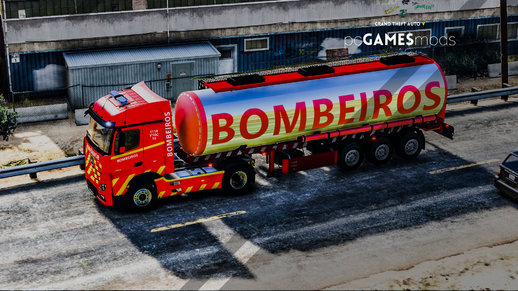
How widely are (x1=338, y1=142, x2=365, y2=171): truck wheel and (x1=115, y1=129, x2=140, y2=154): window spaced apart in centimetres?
717

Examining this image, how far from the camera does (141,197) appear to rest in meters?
19.6

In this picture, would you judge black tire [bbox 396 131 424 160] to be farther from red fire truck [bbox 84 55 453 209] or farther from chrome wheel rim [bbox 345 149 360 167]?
chrome wheel rim [bbox 345 149 360 167]

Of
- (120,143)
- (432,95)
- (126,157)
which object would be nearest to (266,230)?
(126,157)

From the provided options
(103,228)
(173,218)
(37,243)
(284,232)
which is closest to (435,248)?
(284,232)

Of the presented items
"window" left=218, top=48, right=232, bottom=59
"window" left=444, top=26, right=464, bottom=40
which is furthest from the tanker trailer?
"window" left=444, top=26, right=464, bottom=40

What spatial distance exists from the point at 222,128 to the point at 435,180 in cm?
738

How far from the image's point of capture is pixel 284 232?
60.9 ft

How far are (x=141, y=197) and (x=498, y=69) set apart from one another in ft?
73.0

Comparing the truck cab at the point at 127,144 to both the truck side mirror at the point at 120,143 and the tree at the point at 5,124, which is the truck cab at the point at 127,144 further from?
the tree at the point at 5,124

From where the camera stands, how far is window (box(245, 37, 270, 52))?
32.8m

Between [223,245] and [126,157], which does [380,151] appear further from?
[126,157]

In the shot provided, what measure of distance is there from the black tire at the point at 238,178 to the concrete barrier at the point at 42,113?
1070 centimetres

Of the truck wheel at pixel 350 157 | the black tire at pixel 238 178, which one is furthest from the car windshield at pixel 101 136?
the truck wheel at pixel 350 157

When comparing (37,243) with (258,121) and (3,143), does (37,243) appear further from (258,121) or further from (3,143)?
(3,143)
